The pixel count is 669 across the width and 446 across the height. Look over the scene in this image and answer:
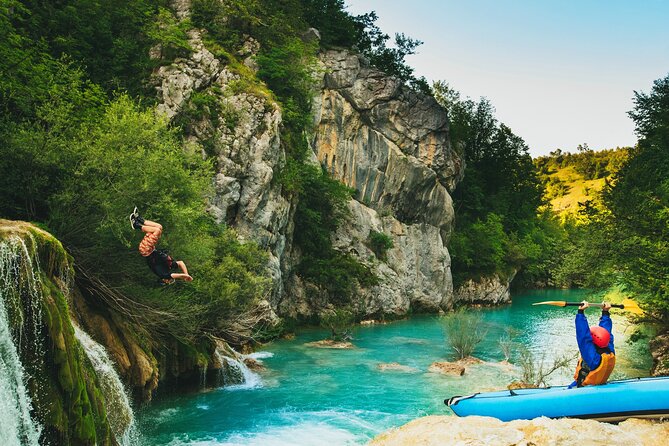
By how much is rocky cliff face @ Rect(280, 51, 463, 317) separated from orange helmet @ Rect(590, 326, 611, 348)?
2797cm

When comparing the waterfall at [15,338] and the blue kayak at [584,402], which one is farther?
the waterfall at [15,338]

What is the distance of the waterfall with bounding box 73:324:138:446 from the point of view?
426 inches

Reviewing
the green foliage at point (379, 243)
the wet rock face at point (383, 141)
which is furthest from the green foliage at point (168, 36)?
the green foliage at point (379, 243)

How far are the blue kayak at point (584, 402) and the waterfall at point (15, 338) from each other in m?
6.93

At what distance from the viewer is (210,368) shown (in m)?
18.7

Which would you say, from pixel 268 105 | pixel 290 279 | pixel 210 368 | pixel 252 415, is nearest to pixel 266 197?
pixel 268 105

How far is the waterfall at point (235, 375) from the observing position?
1881cm

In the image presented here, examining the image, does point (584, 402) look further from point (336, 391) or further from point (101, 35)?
point (101, 35)

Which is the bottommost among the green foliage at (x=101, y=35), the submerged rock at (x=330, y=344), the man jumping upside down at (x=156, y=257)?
the submerged rock at (x=330, y=344)

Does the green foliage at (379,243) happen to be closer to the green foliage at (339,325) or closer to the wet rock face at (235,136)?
the wet rock face at (235,136)

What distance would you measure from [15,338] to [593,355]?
9.30m

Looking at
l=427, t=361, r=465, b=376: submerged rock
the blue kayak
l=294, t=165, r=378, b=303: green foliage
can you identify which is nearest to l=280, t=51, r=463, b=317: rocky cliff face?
l=294, t=165, r=378, b=303: green foliage

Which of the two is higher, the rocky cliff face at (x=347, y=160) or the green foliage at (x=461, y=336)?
the rocky cliff face at (x=347, y=160)

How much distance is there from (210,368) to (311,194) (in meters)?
18.1
